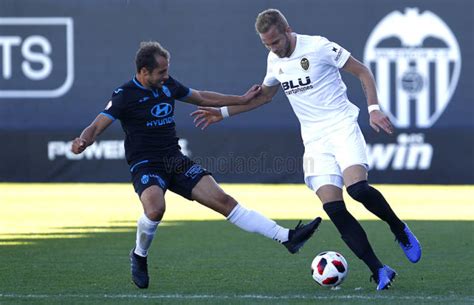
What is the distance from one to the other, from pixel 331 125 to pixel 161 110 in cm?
133

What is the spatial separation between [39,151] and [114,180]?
1.49m

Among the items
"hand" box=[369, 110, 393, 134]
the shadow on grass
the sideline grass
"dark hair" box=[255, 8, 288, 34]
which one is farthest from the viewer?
"dark hair" box=[255, 8, 288, 34]

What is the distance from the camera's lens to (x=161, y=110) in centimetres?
814

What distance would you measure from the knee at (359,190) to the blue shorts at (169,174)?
1.25 m

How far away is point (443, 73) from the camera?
18.9 m

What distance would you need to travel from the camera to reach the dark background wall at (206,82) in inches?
742

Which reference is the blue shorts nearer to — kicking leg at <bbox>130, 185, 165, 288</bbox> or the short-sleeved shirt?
kicking leg at <bbox>130, 185, 165, 288</bbox>

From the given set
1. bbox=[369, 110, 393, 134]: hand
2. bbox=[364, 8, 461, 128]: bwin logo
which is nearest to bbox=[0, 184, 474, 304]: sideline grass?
bbox=[369, 110, 393, 134]: hand

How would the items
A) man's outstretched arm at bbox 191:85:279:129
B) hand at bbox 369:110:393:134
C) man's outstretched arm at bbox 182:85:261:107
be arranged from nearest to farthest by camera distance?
hand at bbox 369:110:393:134, man's outstretched arm at bbox 182:85:261:107, man's outstretched arm at bbox 191:85:279:129

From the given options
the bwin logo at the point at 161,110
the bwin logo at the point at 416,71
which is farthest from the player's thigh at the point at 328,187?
the bwin logo at the point at 416,71

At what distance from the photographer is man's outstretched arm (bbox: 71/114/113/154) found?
302 inches

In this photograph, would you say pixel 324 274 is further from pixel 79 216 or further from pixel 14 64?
pixel 14 64

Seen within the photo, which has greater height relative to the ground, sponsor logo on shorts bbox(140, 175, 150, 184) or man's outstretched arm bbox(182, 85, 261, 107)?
man's outstretched arm bbox(182, 85, 261, 107)

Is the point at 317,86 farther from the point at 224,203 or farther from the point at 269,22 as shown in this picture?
the point at 224,203
